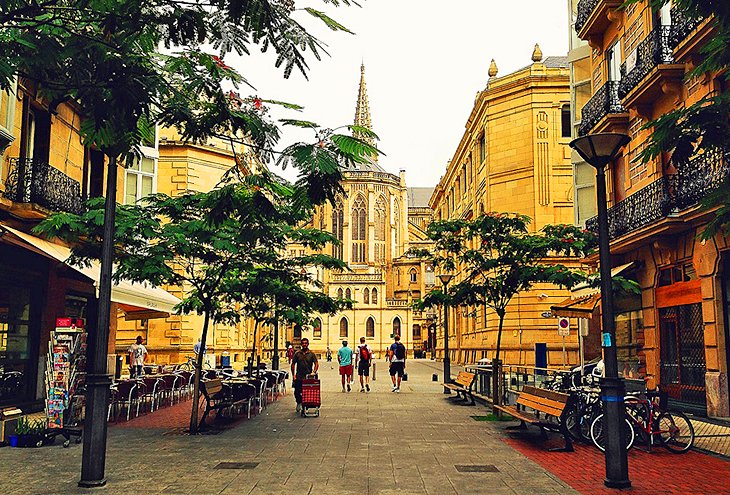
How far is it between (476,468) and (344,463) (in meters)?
1.82

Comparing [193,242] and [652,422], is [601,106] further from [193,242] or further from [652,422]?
[193,242]

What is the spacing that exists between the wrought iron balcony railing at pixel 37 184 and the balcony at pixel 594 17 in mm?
15717

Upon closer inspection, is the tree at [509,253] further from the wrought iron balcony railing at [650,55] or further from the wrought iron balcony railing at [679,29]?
the wrought iron balcony railing at [679,29]

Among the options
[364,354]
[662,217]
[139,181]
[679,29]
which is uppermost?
[679,29]

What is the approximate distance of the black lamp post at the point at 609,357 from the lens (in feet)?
26.8

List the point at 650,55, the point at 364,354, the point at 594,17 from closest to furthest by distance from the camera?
the point at 650,55 < the point at 594,17 < the point at 364,354

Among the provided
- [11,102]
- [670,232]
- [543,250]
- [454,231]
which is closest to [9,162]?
[11,102]

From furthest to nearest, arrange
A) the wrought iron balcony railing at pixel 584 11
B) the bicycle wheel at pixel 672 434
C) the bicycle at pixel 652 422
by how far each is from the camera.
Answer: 1. the wrought iron balcony railing at pixel 584 11
2. the bicycle at pixel 652 422
3. the bicycle wheel at pixel 672 434

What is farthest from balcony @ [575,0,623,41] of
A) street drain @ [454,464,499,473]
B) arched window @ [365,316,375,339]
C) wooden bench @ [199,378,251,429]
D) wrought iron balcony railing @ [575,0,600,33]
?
arched window @ [365,316,375,339]

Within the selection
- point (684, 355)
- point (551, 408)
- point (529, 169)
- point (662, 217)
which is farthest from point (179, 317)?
point (551, 408)

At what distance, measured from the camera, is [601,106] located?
21125 mm

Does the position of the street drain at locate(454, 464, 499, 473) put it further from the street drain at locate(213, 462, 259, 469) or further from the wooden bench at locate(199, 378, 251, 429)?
the wooden bench at locate(199, 378, 251, 429)

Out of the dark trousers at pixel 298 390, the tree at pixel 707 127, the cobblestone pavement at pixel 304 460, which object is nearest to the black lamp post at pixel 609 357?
the tree at pixel 707 127

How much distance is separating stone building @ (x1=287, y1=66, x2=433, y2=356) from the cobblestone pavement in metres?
85.2
